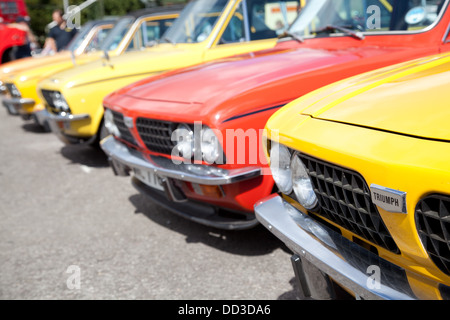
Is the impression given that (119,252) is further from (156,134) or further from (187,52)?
(187,52)

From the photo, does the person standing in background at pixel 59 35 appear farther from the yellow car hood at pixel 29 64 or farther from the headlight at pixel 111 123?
the headlight at pixel 111 123

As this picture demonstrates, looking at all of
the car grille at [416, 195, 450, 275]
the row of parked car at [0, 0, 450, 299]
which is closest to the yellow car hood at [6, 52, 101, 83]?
the row of parked car at [0, 0, 450, 299]

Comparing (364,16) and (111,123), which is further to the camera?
(111,123)

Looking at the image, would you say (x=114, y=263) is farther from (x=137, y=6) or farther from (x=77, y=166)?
(x=137, y=6)

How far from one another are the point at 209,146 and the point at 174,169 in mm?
339

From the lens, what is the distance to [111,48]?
7.12m

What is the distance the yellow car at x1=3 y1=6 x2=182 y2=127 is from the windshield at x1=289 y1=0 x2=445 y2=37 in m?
3.40

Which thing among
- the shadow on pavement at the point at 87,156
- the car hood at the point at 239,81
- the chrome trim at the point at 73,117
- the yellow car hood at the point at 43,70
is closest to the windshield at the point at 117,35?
the yellow car hood at the point at 43,70

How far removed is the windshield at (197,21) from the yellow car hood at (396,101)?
294cm

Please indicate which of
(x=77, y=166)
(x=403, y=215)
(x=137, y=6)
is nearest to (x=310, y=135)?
(x=403, y=215)

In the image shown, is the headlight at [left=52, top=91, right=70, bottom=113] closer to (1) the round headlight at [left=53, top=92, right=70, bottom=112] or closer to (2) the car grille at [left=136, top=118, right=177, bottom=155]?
(1) the round headlight at [left=53, top=92, right=70, bottom=112]

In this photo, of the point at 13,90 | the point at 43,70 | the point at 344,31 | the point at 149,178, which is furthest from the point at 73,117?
the point at 13,90

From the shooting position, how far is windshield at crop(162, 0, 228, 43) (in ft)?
15.7

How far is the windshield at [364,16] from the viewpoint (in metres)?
2.94
